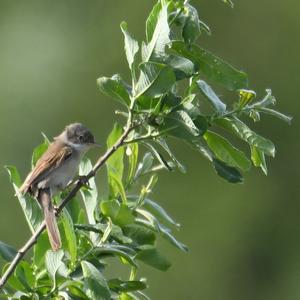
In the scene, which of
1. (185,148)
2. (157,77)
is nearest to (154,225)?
(157,77)

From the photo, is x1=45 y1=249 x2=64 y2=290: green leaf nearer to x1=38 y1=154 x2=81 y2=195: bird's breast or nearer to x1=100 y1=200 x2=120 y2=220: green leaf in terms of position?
x1=100 y1=200 x2=120 y2=220: green leaf

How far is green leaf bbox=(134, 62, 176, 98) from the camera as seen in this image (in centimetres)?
349

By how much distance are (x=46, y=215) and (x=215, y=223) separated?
21.5 meters

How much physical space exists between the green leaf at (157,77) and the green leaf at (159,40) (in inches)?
1.5

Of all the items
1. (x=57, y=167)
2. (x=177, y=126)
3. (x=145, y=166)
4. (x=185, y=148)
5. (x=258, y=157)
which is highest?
(x=177, y=126)

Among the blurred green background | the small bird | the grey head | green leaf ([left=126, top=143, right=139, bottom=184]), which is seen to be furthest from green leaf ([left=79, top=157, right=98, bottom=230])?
the blurred green background

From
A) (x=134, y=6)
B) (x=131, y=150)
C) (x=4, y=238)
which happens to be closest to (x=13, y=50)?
(x=134, y=6)

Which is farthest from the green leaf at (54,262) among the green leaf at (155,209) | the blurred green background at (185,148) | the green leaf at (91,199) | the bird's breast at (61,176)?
the blurred green background at (185,148)

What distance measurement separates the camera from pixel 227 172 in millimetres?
3785

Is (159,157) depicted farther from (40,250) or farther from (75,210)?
(40,250)

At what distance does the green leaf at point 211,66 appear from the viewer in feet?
11.8

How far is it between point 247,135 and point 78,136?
1.91 metres

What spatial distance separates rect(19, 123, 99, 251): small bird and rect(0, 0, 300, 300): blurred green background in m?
16.5

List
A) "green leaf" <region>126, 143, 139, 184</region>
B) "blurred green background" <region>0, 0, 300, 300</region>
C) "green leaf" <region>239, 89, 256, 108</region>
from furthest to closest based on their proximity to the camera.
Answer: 1. "blurred green background" <region>0, 0, 300, 300</region>
2. "green leaf" <region>126, 143, 139, 184</region>
3. "green leaf" <region>239, 89, 256, 108</region>
